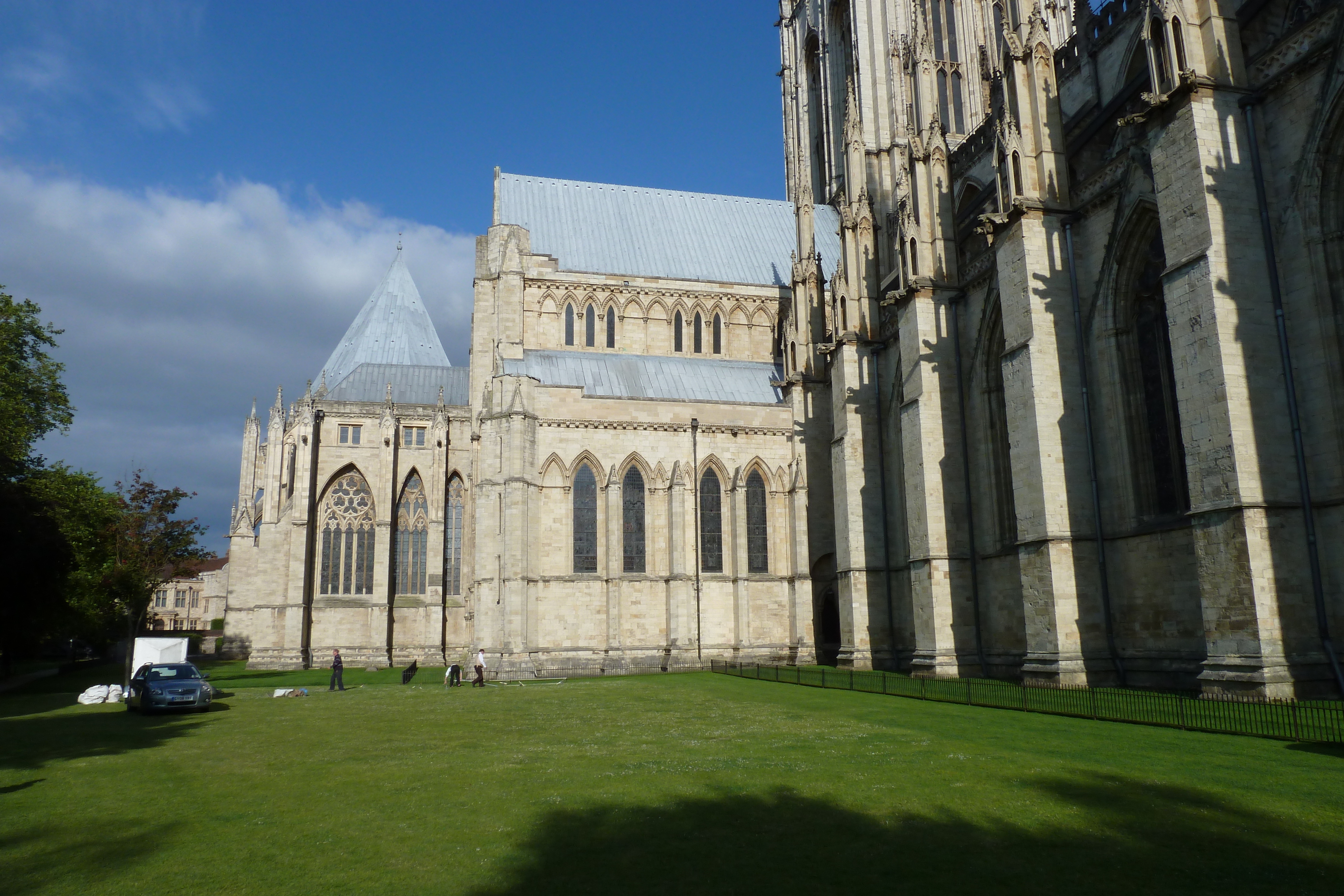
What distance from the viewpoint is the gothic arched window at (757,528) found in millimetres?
36656

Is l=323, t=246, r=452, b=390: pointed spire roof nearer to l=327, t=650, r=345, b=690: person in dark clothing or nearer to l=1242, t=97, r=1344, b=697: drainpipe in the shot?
l=327, t=650, r=345, b=690: person in dark clothing

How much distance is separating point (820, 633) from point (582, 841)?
2938cm

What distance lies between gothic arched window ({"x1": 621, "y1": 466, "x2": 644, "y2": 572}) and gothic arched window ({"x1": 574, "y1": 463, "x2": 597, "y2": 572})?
1.10 metres


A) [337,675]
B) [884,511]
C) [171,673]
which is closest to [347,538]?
[337,675]

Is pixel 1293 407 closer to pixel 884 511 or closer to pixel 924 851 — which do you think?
Answer: pixel 924 851

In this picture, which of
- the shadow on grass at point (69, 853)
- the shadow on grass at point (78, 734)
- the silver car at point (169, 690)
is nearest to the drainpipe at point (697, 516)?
the silver car at point (169, 690)

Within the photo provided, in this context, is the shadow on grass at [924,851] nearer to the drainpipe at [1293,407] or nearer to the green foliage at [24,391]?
the drainpipe at [1293,407]

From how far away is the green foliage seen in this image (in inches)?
1264

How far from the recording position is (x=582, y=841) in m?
7.62

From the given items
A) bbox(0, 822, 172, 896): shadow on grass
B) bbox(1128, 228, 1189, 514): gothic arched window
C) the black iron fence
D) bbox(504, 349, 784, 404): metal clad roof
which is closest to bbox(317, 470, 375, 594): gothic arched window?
bbox(504, 349, 784, 404): metal clad roof

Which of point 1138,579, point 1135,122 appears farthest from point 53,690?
point 1135,122

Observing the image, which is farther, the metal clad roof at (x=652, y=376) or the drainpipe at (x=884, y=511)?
the metal clad roof at (x=652, y=376)

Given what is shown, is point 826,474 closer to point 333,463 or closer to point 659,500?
point 659,500

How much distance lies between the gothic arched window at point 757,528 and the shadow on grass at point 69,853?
95.5ft
